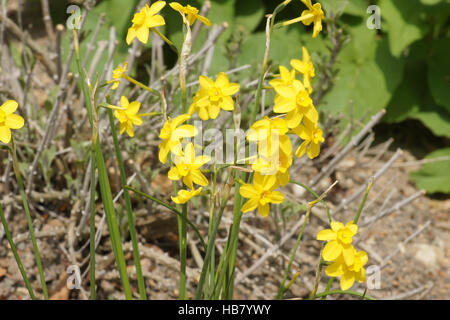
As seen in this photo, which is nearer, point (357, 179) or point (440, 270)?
point (440, 270)

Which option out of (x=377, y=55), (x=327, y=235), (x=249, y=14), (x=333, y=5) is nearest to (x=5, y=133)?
(x=327, y=235)

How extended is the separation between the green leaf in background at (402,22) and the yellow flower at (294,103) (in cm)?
103

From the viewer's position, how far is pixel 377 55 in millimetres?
1637

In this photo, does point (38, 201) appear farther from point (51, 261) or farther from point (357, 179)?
point (357, 179)

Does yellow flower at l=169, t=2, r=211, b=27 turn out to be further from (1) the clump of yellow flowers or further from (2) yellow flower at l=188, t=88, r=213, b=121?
(1) the clump of yellow flowers

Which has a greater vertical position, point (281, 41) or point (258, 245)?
point (281, 41)

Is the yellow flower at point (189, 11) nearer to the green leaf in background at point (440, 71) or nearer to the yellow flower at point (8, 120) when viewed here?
the yellow flower at point (8, 120)

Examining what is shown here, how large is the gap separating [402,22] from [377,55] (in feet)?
0.48

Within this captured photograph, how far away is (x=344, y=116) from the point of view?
4.72 ft

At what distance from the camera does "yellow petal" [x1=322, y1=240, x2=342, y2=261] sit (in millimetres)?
594

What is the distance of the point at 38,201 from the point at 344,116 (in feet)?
2.62

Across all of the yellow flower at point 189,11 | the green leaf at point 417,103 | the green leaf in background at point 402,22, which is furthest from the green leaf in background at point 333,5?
the yellow flower at point 189,11
